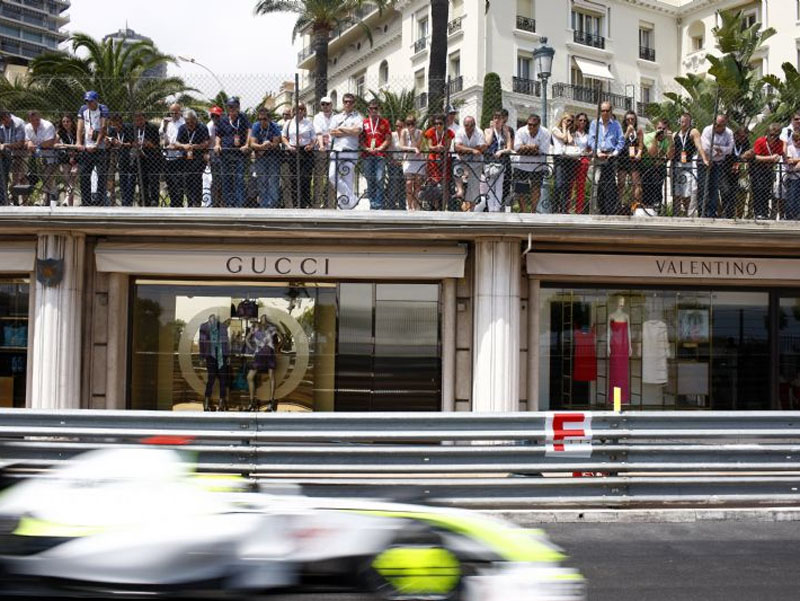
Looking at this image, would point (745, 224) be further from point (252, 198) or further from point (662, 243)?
point (252, 198)

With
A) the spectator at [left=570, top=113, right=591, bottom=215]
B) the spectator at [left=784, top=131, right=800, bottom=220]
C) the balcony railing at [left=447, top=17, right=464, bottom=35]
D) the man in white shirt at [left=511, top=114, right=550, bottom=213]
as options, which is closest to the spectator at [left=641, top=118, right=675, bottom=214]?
the spectator at [left=570, top=113, right=591, bottom=215]

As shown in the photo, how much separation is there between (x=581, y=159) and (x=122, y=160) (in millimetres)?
6694

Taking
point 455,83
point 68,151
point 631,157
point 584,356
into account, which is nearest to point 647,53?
point 455,83

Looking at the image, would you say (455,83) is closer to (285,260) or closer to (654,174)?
(654,174)

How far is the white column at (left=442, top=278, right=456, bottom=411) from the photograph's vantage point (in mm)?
13891

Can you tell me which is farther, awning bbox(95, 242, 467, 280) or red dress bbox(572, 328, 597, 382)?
red dress bbox(572, 328, 597, 382)

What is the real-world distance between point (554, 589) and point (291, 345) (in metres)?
10.1

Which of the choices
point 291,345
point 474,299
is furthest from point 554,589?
point 291,345

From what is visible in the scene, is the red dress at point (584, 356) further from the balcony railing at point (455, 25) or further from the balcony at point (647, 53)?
the balcony at point (647, 53)

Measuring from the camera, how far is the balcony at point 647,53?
56.9 metres

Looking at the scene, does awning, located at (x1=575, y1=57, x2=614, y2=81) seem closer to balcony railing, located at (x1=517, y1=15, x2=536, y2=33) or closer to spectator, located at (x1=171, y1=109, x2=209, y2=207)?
balcony railing, located at (x1=517, y1=15, x2=536, y2=33)

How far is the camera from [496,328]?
43.4 ft

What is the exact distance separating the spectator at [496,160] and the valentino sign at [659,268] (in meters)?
1.17

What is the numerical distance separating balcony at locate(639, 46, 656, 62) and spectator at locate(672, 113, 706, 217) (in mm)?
46699
